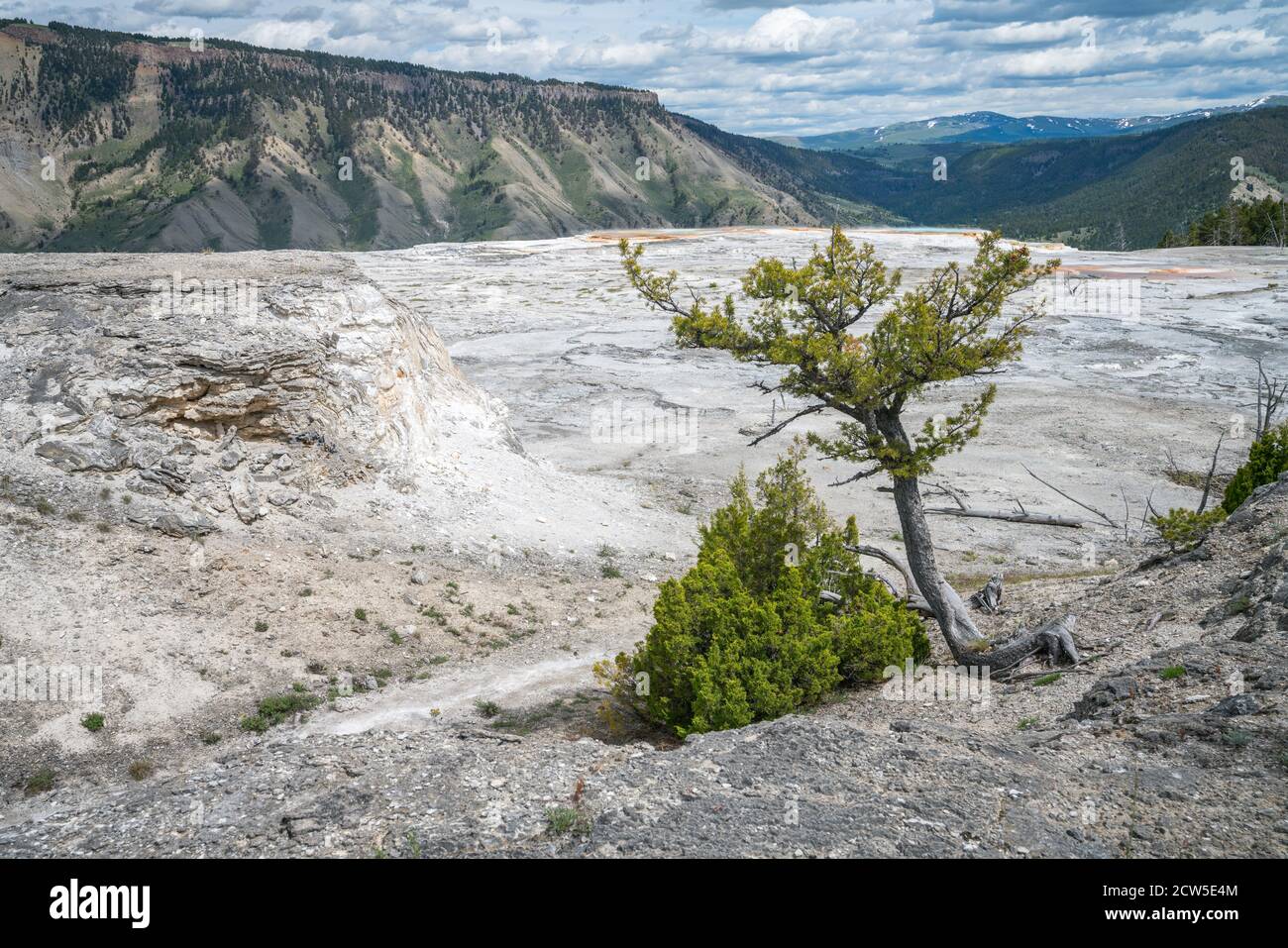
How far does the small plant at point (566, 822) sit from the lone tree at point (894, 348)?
5.13 meters

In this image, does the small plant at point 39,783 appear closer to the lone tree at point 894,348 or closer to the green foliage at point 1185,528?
the lone tree at point 894,348

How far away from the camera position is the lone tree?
34.8 feet

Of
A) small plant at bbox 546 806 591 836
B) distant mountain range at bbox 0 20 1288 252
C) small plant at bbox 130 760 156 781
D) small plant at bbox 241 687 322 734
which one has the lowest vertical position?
small plant at bbox 130 760 156 781

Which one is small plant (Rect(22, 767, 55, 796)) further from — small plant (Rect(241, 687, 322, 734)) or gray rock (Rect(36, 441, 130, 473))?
gray rock (Rect(36, 441, 130, 473))

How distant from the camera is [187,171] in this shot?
167 metres

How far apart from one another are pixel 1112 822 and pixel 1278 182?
19693cm

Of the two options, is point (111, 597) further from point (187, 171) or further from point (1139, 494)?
point (187, 171)

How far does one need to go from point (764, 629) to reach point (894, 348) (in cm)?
361

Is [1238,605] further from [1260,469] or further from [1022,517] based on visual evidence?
[1022,517]

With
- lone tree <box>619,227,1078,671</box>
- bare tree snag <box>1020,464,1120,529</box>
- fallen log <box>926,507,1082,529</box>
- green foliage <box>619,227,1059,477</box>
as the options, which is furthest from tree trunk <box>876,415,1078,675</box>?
bare tree snag <box>1020,464,1120,529</box>

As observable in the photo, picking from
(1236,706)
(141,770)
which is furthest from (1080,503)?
(141,770)

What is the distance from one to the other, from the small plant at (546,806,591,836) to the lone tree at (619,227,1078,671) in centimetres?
513
